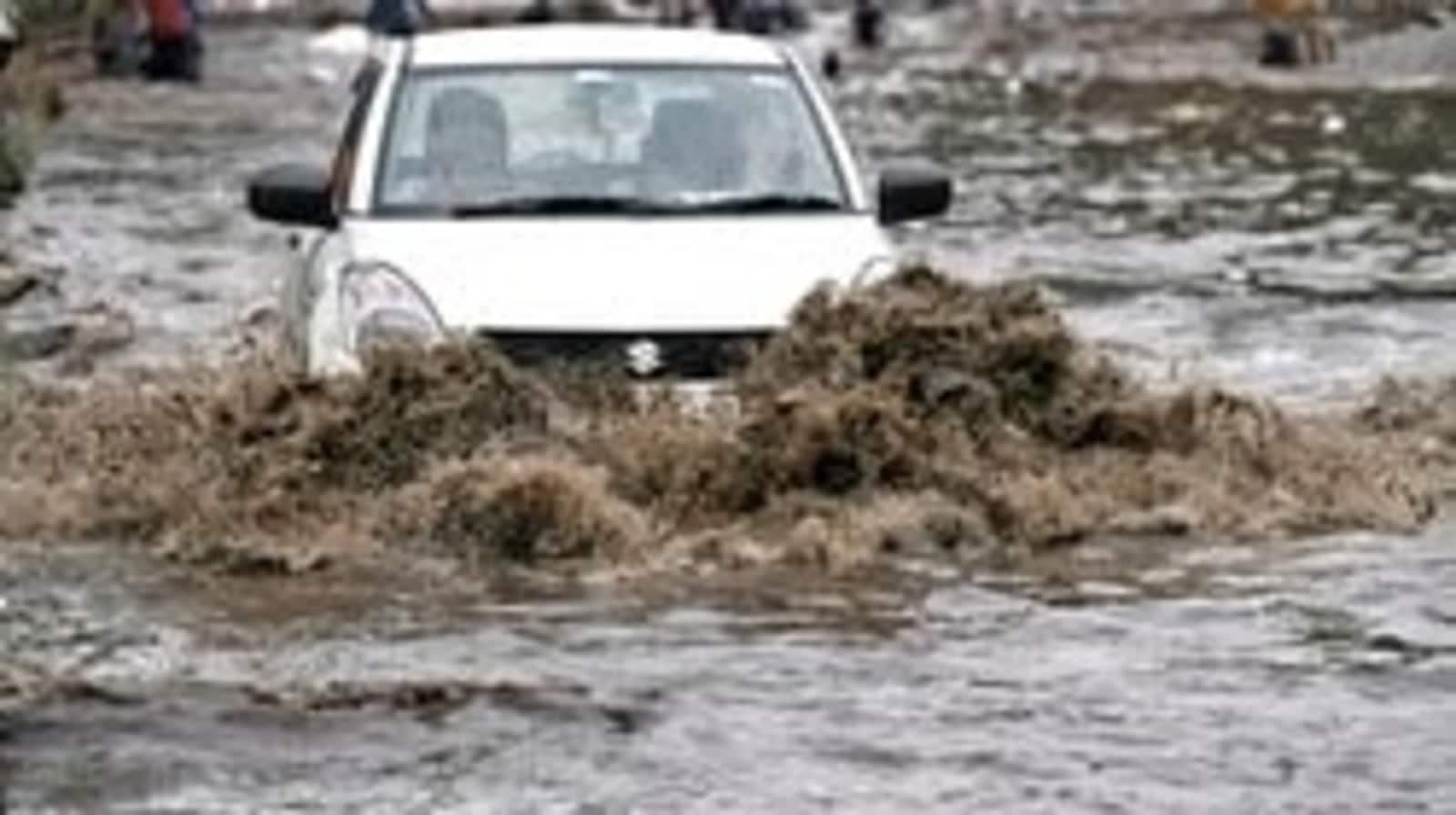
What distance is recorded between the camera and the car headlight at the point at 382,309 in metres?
11.5

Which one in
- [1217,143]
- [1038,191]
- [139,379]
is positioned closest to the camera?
[139,379]

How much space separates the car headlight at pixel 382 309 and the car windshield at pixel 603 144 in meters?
0.63

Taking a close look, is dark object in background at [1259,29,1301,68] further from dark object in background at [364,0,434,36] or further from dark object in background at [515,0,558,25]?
dark object in background at [364,0,434,36]

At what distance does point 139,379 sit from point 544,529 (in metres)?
4.17

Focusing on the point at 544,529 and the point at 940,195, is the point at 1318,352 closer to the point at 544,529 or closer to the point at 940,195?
the point at 940,195

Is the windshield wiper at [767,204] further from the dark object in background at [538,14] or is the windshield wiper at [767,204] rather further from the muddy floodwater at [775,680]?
the dark object in background at [538,14]

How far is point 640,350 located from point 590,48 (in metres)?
2.35

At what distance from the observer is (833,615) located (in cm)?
1019

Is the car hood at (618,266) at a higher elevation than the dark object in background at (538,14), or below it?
higher

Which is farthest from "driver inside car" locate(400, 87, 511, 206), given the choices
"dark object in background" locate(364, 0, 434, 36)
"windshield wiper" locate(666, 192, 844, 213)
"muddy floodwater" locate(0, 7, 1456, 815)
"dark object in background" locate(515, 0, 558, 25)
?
"dark object in background" locate(515, 0, 558, 25)

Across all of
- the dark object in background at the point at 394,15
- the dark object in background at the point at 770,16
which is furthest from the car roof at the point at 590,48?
the dark object in background at the point at 770,16

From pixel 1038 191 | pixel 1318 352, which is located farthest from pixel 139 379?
pixel 1038 191

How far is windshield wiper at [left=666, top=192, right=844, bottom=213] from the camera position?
1237 centimetres

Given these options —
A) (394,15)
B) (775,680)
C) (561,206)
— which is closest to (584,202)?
(561,206)
